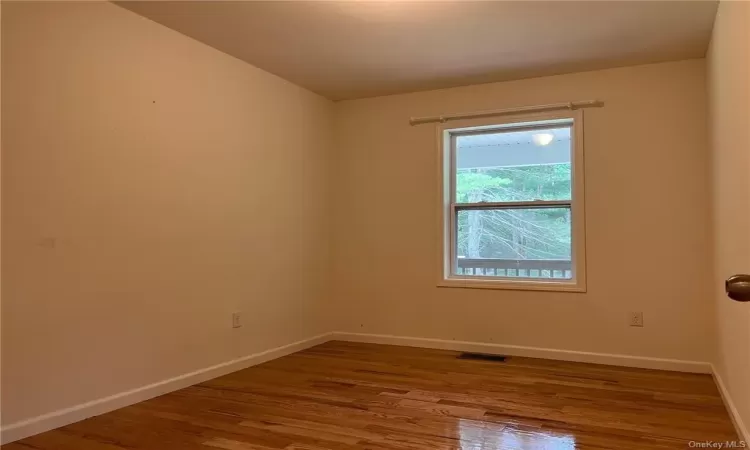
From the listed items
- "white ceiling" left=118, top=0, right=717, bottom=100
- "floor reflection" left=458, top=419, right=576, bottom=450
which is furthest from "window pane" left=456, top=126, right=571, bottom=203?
"floor reflection" left=458, top=419, right=576, bottom=450

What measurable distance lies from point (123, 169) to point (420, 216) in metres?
2.48

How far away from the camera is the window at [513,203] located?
430 centimetres

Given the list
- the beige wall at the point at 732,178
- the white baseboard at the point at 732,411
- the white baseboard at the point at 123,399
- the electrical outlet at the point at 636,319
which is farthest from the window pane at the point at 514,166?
the white baseboard at the point at 123,399

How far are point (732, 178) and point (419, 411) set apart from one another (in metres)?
1.92

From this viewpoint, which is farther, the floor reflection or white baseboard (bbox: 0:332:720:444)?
white baseboard (bbox: 0:332:720:444)

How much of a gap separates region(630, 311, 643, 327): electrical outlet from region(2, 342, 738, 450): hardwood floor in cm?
34

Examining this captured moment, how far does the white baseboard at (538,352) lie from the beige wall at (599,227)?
0.15 ft

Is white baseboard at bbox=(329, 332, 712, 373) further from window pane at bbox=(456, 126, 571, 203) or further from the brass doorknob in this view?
the brass doorknob

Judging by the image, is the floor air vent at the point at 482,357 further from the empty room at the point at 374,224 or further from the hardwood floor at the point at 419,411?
the hardwood floor at the point at 419,411

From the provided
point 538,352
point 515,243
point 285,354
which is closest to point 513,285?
point 515,243

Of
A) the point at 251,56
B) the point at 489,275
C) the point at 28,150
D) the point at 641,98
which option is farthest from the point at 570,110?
the point at 28,150

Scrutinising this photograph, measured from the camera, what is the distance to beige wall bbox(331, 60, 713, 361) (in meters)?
3.91

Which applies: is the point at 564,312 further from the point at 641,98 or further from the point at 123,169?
the point at 123,169

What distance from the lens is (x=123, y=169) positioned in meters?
3.07
